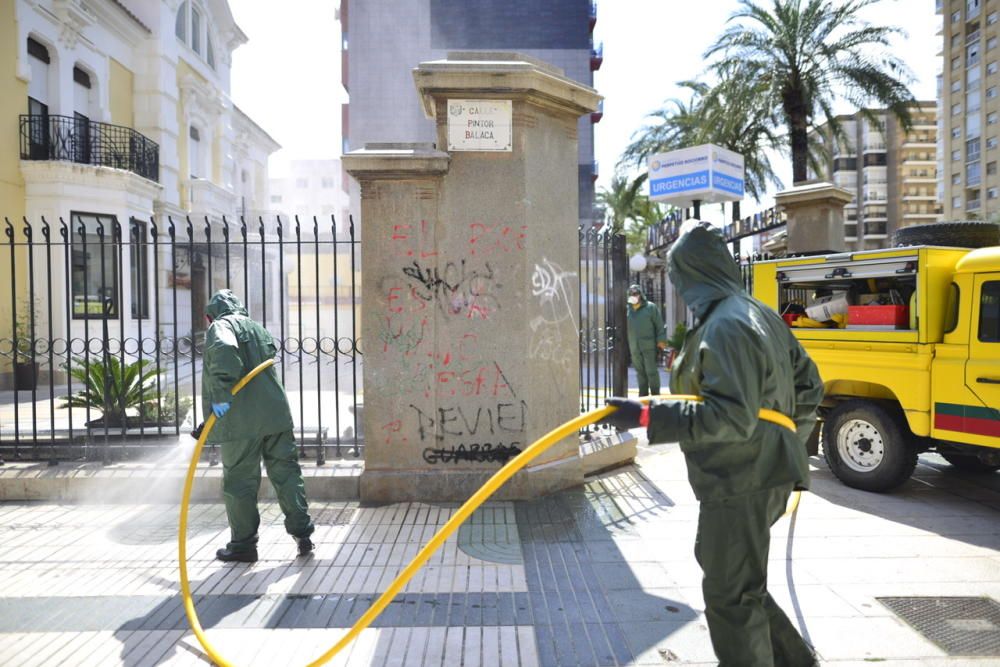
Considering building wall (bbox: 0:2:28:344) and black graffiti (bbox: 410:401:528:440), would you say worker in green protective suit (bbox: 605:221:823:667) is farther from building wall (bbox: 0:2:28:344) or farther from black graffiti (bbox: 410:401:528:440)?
building wall (bbox: 0:2:28:344)

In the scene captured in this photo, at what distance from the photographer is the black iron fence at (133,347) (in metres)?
6.18

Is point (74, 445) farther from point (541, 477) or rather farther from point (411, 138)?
point (411, 138)

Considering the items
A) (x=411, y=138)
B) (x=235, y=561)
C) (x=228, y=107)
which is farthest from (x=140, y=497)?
(x=411, y=138)

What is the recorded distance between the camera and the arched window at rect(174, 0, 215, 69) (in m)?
22.4

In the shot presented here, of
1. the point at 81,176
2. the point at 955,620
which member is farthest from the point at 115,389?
the point at 81,176

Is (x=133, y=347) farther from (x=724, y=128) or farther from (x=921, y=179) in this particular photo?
(x=921, y=179)

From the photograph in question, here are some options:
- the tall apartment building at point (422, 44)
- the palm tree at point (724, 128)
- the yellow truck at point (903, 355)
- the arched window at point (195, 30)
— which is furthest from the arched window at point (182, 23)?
the yellow truck at point (903, 355)

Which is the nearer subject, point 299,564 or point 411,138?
point 299,564

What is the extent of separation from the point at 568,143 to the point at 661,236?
17.9m

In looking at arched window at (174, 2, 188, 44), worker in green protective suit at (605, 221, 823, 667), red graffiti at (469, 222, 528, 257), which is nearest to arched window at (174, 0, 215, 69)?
arched window at (174, 2, 188, 44)

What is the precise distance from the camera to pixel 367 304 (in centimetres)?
605

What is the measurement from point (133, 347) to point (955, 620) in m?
15.3

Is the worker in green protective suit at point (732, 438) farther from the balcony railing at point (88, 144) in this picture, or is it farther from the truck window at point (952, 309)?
the balcony railing at point (88, 144)

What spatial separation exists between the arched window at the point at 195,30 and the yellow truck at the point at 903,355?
22328 mm
